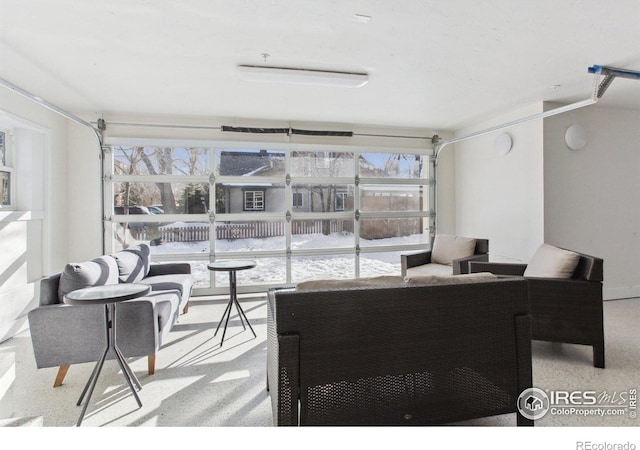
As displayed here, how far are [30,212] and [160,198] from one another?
137cm

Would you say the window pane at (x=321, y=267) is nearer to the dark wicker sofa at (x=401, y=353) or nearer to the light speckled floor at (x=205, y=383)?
the light speckled floor at (x=205, y=383)

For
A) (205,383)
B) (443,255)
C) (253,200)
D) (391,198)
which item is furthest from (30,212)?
(443,255)

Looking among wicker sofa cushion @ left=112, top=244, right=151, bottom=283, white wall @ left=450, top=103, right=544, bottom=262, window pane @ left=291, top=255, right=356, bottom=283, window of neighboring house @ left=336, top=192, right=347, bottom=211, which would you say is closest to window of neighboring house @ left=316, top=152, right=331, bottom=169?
window of neighboring house @ left=336, top=192, right=347, bottom=211

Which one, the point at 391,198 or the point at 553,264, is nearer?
the point at 553,264

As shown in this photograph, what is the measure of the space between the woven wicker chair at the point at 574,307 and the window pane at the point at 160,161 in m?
4.09

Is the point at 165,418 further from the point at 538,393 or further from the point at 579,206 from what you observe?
the point at 579,206

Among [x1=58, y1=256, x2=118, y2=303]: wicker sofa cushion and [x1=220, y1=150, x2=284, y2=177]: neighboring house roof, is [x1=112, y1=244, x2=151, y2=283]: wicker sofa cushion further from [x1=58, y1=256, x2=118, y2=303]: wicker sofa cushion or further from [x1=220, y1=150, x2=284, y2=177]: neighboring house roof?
[x1=220, y1=150, x2=284, y2=177]: neighboring house roof

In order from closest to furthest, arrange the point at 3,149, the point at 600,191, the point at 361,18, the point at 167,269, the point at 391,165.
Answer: the point at 361,18
the point at 3,149
the point at 167,269
the point at 600,191
the point at 391,165

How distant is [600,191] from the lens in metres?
4.14

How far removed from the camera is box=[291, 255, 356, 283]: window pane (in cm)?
505

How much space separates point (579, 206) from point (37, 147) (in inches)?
249

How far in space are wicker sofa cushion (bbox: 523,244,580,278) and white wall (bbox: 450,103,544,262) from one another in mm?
1356

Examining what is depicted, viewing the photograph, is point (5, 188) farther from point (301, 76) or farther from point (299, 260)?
point (299, 260)
